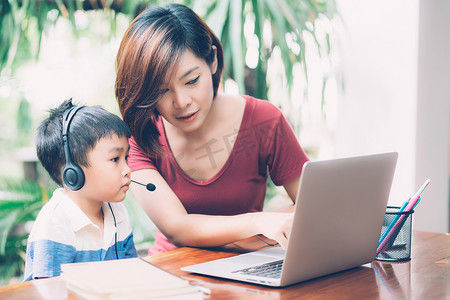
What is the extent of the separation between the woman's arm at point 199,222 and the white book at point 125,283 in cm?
32

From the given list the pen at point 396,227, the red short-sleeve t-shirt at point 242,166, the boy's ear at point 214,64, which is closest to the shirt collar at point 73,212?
the red short-sleeve t-shirt at point 242,166

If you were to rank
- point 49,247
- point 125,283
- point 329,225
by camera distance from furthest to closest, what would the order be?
1. point 49,247
2. point 329,225
3. point 125,283

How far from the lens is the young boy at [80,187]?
42.1 inches

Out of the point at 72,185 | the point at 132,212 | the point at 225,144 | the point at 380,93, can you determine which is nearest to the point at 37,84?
the point at 132,212

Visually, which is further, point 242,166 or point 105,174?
point 242,166

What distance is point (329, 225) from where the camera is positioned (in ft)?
2.90

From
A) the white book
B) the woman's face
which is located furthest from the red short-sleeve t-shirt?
the white book

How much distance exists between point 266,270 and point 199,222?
0.31 meters

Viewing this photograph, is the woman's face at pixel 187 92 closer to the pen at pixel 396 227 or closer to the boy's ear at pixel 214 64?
the boy's ear at pixel 214 64

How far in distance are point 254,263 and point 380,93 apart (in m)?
1.67

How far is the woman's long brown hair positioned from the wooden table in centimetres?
40

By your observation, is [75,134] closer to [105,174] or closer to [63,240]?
[105,174]

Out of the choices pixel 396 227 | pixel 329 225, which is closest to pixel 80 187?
pixel 329 225

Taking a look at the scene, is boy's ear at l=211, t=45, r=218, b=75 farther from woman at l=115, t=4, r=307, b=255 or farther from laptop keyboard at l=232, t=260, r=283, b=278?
laptop keyboard at l=232, t=260, r=283, b=278
